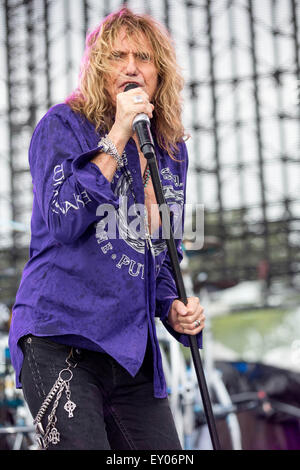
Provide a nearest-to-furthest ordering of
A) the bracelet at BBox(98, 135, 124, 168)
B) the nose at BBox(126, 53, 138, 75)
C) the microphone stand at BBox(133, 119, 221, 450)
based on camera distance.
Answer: the microphone stand at BBox(133, 119, 221, 450), the bracelet at BBox(98, 135, 124, 168), the nose at BBox(126, 53, 138, 75)

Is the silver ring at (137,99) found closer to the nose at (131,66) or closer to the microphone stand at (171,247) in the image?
the microphone stand at (171,247)

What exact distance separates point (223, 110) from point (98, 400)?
8845 millimetres

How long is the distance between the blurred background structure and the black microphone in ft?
25.7

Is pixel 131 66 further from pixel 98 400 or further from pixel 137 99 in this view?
pixel 98 400

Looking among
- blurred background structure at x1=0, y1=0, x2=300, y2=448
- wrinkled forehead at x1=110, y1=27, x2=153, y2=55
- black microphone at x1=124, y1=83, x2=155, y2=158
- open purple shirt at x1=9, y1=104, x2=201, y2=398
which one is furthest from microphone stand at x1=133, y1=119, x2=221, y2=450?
blurred background structure at x1=0, y1=0, x2=300, y2=448

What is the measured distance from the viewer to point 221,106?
9.71 meters

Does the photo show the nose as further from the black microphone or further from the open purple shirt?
the black microphone

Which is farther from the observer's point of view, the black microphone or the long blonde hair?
the long blonde hair

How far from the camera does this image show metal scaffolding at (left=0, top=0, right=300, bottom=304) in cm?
948

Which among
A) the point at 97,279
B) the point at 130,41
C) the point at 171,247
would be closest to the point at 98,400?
the point at 97,279

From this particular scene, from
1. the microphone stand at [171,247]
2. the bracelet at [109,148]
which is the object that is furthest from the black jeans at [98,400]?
the bracelet at [109,148]

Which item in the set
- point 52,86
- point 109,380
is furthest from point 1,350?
point 52,86

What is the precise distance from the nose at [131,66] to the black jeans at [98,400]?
59 centimetres

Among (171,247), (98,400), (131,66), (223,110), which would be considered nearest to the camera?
(171,247)
